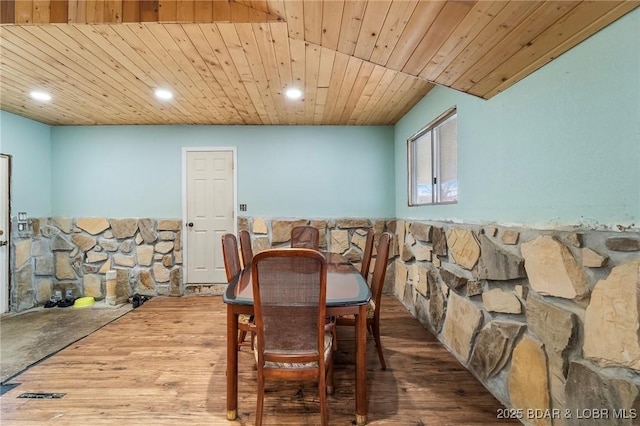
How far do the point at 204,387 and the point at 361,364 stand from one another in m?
1.14

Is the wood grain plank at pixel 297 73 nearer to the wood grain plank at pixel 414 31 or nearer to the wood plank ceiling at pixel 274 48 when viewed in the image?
the wood plank ceiling at pixel 274 48

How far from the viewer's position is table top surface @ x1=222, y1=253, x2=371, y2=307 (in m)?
1.64

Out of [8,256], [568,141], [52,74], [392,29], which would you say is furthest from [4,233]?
[568,141]

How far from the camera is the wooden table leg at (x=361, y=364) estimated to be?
1.69m

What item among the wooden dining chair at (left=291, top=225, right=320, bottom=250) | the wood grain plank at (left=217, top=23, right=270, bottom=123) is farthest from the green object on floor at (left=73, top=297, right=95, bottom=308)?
the wood grain plank at (left=217, top=23, right=270, bottom=123)

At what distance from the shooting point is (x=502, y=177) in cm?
192

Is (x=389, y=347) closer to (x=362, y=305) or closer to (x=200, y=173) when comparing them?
(x=362, y=305)

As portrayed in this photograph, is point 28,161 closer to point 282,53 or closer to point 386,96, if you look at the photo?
point 282,53

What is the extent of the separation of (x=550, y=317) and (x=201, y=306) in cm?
357

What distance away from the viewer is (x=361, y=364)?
1688 mm

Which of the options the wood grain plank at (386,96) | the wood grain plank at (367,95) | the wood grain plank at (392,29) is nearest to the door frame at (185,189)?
the wood grain plank at (367,95)

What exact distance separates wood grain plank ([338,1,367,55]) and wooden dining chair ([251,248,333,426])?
1.26 meters

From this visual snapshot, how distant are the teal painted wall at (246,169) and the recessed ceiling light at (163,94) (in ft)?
3.51

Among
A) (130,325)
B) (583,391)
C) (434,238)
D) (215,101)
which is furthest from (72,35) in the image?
(583,391)
